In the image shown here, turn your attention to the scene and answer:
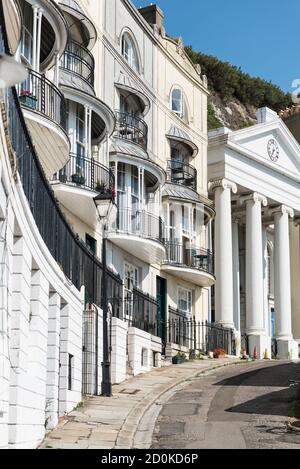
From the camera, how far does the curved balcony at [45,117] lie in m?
20.3

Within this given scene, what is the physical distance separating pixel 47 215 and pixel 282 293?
32.6m

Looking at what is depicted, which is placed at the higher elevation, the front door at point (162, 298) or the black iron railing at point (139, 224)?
the black iron railing at point (139, 224)

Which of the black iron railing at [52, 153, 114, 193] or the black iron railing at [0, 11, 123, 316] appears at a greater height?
the black iron railing at [52, 153, 114, 193]

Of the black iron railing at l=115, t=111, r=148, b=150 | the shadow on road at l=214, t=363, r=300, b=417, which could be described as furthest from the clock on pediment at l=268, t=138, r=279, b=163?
the shadow on road at l=214, t=363, r=300, b=417

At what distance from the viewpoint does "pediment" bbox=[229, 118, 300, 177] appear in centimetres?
4484

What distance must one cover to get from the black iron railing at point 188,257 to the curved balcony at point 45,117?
14.1 m

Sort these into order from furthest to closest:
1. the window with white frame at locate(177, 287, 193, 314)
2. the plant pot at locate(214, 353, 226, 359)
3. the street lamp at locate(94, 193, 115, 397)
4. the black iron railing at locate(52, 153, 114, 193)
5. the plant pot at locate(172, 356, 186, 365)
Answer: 1. the window with white frame at locate(177, 287, 193, 314)
2. the plant pot at locate(214, 353, 226, 359)
3. the plant pot at locate(172, 356, 186, 365)
4. the black iron railing at locate(52, 153, 114, 193)
5. the street lamp at locate(94, 193, 115, 397)

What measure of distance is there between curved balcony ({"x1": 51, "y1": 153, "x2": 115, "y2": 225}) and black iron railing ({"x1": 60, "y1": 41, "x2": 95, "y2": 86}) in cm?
276

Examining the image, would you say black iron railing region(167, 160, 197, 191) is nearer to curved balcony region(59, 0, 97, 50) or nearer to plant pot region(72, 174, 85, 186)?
curved balcony region(59, 0, 97, 50)

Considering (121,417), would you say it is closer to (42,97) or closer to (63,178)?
(42,97)

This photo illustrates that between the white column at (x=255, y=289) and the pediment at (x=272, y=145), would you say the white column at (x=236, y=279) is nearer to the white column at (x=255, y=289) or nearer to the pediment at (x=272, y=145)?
the white column at (x=255, y=289)

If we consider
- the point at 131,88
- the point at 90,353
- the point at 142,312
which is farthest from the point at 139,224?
the point at 90,353

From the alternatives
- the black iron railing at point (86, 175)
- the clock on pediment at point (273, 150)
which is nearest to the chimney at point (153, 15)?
the clock on pediment at point (273, 150)

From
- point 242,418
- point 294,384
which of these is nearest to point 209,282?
point 294,384
